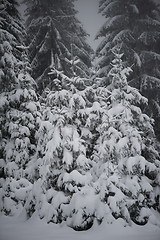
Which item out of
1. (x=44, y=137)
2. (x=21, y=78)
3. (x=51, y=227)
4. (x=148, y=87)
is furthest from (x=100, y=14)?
(x=51, y=227)

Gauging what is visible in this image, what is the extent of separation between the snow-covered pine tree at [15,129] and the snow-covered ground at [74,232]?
155 cm

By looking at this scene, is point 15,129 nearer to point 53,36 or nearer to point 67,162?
point 67,162

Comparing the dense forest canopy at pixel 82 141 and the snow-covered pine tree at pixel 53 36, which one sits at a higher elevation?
the snow-covered pine tree at pixel 53 36

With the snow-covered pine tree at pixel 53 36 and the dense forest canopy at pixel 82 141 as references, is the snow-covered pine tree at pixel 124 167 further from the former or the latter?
the snow-covered pine tree at pixel 53 36

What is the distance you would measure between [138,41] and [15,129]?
939 centimetres

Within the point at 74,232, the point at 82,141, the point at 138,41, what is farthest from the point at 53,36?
the point at 74,232

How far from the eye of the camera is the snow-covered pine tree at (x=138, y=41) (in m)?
13.4

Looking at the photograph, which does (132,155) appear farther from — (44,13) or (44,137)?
(44,13)

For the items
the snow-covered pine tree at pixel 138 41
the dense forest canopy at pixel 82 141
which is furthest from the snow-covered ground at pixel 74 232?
the snow-covered pine tree at pixel 138 41

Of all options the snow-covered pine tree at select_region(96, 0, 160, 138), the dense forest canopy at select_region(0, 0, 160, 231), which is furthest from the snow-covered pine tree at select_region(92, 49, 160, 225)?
the snow-covered pine tree at select_region(96, 0, 160, 138)

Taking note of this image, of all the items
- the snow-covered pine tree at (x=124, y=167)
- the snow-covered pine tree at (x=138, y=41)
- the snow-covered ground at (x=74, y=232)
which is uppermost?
the snow-covered pine tree at (x=138, y=41)

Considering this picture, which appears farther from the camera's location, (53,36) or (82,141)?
(53,36)

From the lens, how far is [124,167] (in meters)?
9.12

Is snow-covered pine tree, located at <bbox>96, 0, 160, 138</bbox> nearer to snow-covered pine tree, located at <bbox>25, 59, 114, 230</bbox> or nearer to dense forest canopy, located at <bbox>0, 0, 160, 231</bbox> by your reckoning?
dense forest canopy, located at <bbox>0, 0, 160, 231</bbox>
